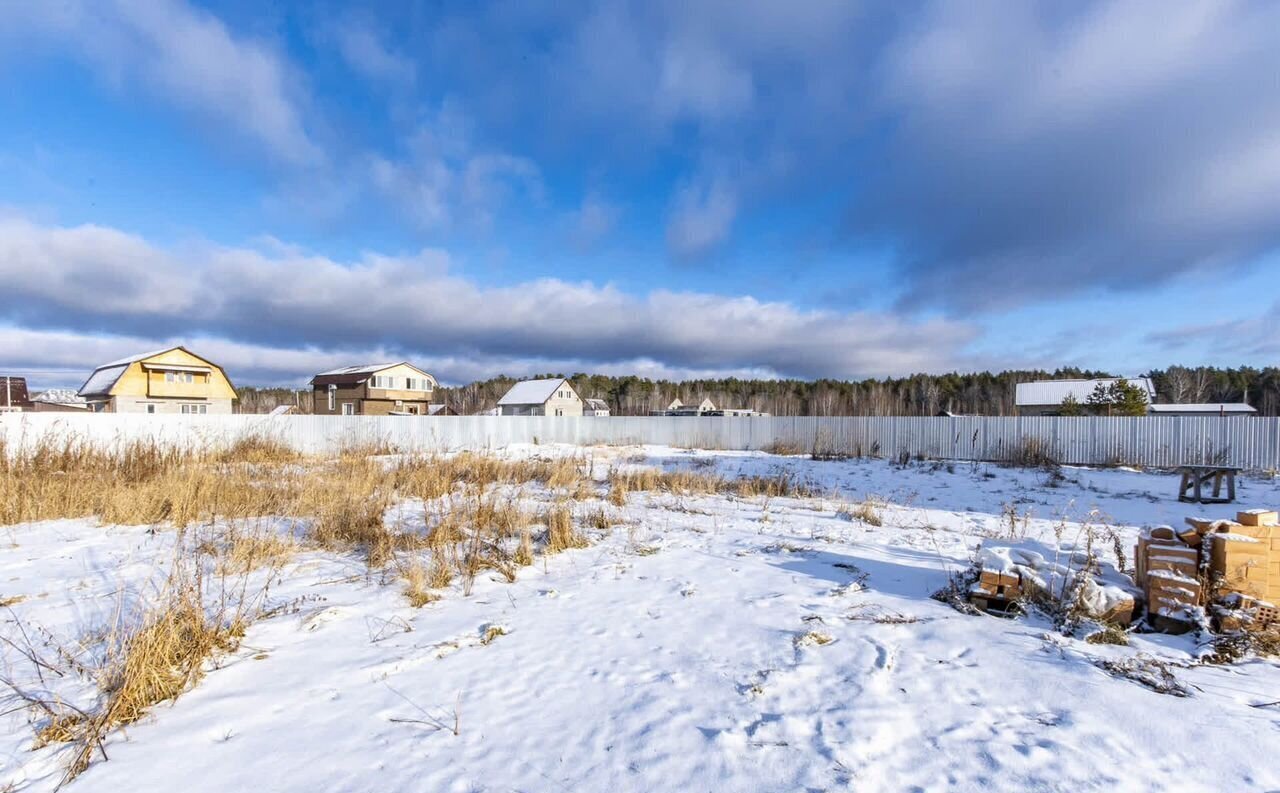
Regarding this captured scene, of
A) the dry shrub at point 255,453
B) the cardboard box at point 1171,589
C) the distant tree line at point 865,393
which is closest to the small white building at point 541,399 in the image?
the distant tree line at point 865,393

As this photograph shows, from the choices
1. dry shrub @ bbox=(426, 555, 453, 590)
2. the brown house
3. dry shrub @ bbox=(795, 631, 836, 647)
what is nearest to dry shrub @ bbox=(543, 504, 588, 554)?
dry shrub @ bbox=(426, 555, 453, 590)

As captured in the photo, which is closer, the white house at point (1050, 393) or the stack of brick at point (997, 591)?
the stack of brick at point (997, 591)

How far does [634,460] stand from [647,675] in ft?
46.1

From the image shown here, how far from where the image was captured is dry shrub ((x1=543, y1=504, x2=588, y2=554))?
546 centimetres

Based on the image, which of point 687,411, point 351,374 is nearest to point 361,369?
point 351,374

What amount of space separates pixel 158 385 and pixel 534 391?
1061 inches

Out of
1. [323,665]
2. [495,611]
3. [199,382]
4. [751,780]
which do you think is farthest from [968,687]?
[199,382]

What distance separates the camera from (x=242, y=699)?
103 inches

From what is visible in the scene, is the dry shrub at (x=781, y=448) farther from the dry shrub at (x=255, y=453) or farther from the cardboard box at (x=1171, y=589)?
the cardboard box at (x=1171, y=589)

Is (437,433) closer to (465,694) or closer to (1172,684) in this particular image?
(465,694)

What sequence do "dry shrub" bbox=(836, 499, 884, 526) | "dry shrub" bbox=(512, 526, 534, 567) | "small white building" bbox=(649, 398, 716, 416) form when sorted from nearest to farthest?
"dry shrub" bbox=(512, 526, 534, 567)
"dry shrub" bbox=(836, 499, 884, 526)
"small white building" bbox=(649, 398, 716, 416)

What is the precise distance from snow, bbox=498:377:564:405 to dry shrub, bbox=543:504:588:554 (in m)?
44.3

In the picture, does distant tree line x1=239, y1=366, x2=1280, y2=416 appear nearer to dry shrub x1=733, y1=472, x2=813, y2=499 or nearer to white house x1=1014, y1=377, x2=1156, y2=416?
white house x1=1014, y1=377, x2=1156, y2=416

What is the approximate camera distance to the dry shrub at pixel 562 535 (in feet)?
17.9
